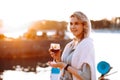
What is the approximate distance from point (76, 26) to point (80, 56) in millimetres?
178

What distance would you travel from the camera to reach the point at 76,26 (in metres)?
2.22

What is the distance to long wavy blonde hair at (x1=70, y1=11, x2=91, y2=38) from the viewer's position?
86.8 inches

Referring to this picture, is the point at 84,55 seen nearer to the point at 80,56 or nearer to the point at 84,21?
the point at 80,56

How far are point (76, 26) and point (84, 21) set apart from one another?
2.2 inches

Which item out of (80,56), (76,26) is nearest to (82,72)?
(80,56)

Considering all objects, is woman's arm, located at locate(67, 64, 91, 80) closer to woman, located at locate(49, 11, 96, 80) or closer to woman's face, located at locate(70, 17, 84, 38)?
woman, located at locate(49, 11, 96, 80)

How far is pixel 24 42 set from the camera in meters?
31.0

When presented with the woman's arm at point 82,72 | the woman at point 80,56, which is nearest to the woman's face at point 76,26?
the woman at point 80,56

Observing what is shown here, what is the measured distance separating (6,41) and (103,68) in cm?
2627

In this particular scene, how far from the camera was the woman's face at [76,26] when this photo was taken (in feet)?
7.28

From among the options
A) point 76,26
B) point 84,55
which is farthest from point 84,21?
point 84,55

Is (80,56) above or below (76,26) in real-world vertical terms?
below

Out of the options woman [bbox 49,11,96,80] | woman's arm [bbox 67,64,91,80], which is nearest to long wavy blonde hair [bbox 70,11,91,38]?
woman [bbox 49,11,96,80]

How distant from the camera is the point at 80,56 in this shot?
2199 mm
